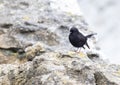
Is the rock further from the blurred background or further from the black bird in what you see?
the blurred background

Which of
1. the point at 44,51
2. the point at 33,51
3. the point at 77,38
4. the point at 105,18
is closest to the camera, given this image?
the point at 33,51

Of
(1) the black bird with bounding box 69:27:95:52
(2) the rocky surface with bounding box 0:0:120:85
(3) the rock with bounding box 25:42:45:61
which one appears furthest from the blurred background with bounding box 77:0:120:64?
(3) the rock with bounding box 25:42:45:61

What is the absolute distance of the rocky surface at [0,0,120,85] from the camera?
8.15 meters

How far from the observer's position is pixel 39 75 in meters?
8.14

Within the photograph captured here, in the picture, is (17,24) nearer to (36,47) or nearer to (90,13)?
(36,47)

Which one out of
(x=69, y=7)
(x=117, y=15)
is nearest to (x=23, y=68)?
(x=69, y=7)

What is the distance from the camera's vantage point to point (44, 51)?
1117cm

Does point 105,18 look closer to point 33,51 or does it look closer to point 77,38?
point 77,38

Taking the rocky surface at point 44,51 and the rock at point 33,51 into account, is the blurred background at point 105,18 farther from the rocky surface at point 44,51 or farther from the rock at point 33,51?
the rock at point 33,51

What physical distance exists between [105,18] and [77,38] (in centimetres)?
2538

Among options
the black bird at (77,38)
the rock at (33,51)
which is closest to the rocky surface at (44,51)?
the rock at (33,51)

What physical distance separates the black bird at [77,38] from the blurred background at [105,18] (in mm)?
19371

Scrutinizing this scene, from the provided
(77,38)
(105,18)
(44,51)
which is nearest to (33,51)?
(44,51)

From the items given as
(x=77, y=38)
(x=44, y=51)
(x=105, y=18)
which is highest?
(x=44, y=51)
